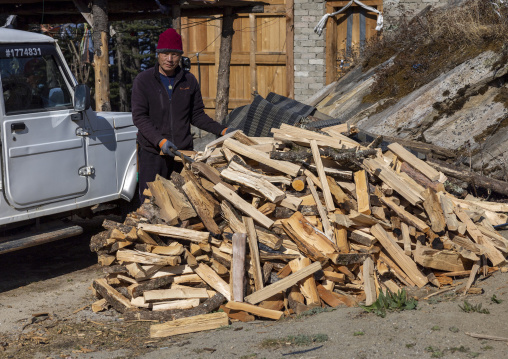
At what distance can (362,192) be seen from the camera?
20.1ft

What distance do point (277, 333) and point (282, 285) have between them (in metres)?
0.68

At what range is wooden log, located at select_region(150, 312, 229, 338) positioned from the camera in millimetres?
5281

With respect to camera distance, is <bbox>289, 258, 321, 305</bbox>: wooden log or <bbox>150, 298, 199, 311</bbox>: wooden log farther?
<bbox>150, 298, 199, 311</bbox>: wooden log

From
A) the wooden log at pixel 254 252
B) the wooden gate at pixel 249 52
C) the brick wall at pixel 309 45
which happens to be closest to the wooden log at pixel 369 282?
the wooden log at pixel 254 252

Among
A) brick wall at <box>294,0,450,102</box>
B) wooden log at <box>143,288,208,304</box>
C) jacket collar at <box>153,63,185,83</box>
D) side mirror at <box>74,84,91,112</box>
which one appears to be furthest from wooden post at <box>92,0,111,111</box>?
brick wall at <box>294,0,450,102</box>

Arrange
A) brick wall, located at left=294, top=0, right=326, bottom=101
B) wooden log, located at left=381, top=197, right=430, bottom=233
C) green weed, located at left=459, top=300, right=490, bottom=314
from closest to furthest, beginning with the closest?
green weed, located at left=459, top=300, right=490, bottom=314
wooden log, located at left=381, top=197, right=430, bottom=233
brick wall, located at left=294, top=0, right=326, bottom=101

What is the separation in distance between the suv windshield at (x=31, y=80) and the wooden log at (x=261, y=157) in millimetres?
2039

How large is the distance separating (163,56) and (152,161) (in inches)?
44.0

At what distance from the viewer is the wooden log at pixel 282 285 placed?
18.2 ft

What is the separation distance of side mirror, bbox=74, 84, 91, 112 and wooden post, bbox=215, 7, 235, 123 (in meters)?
5.73

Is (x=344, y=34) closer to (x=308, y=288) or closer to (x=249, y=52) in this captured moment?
(x=249, y=52)

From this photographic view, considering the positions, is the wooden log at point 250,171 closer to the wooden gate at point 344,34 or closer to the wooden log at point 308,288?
the wooden log at point 308,288

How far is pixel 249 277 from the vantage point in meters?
5.89

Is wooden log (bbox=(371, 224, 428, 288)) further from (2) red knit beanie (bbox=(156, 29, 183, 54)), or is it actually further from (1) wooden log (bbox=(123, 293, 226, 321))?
(2) red knit beanie (bbox=(156, 29, 183, 54))
